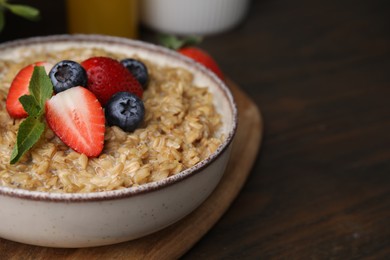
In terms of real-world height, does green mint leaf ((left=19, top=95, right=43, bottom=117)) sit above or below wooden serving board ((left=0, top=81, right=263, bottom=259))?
above

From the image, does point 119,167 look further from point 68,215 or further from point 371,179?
point 371,179

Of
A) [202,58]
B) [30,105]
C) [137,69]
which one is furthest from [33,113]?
[202,58]

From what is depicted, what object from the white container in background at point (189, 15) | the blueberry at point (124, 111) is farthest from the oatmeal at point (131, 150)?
the white container in background at point (189, 15)

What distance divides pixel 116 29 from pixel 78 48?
47cm

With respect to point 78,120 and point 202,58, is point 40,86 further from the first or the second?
point 202,58

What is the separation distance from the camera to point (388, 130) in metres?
1.60

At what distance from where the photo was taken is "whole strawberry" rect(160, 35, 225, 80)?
153cm

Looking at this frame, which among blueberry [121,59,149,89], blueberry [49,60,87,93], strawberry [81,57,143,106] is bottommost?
blueberry [121,59,149,89]

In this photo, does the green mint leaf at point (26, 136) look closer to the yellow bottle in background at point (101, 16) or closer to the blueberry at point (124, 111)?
the blueberry at point (124, 111)

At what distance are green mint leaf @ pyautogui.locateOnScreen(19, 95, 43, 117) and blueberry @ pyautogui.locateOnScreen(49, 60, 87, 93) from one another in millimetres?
67

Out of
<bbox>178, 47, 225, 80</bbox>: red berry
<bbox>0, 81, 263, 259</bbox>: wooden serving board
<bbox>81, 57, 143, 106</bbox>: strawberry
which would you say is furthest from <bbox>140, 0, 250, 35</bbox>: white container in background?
<bbox>81, 57, 143, 106</bbox>: strawberry

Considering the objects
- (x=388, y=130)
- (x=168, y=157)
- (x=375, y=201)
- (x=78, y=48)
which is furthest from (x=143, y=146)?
(x=388, y=130)

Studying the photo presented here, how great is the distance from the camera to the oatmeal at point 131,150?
39.4 inches

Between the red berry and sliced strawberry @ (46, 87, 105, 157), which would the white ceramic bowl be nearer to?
sliced strawberry @ (46, 87, 105, 157)
